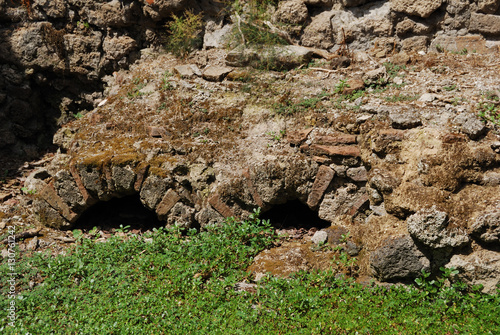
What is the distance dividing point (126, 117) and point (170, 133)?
871 millimetres

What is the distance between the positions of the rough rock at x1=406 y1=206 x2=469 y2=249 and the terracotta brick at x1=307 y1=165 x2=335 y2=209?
1.27 metres

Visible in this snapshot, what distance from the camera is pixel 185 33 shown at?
7.25 m

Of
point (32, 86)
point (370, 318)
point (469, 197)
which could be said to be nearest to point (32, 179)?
point (32, 86)

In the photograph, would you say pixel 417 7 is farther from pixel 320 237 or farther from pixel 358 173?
pixel 320 237

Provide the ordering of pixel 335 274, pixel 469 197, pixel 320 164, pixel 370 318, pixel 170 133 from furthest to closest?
pixel 170 133, pixel 320 164, pixel 335 274, pixel 469 197, pixel 370 318

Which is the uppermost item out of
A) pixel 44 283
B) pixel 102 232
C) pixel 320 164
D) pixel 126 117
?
pixel 126 117

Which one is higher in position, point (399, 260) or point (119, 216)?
point (399, 260)

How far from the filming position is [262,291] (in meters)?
4.24

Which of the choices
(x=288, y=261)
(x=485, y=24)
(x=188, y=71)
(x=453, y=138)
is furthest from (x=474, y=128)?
(x=188, y=71)

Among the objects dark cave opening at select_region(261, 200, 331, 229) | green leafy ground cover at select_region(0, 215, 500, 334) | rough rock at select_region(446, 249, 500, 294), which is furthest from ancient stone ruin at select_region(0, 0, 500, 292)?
green leafy ground cover at select_region(0, 215, 500, 334)

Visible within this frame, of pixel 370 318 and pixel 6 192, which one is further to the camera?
pixel 6 192

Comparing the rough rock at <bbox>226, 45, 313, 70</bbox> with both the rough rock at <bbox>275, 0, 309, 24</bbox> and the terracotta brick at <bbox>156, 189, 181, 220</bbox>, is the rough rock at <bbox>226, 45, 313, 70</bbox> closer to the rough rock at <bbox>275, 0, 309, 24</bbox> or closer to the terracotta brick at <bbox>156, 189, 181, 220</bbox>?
the rough rock at <bbox>275, 0, 309, 24</bbox>

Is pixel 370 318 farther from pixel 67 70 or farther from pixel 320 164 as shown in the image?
pixel 67 70

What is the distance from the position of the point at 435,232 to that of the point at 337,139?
1643 millimetres
